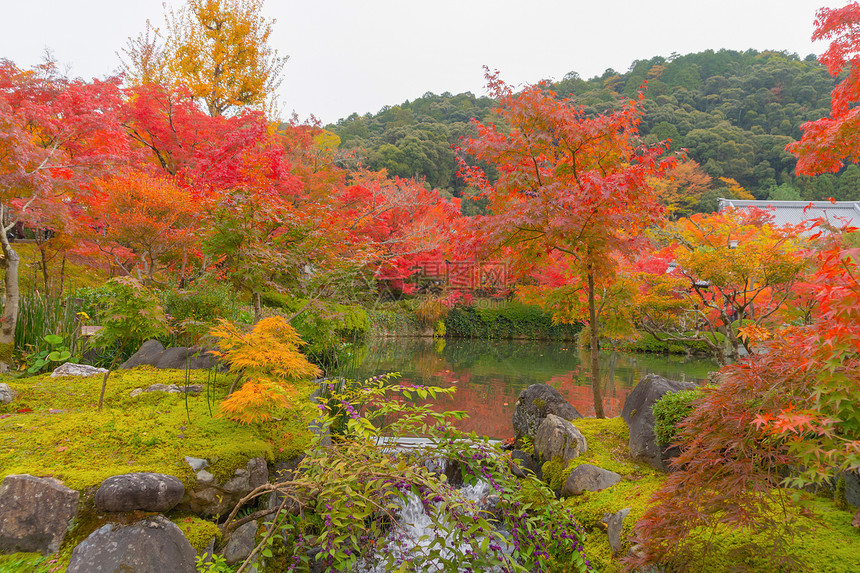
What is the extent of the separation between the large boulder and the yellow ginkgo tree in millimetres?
2579

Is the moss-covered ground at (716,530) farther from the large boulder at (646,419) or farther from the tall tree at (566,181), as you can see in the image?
the tall tree at (566,181)

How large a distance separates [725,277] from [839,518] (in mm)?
4905

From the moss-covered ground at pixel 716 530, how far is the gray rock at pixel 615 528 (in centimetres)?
4

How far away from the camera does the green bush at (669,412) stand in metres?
2.89

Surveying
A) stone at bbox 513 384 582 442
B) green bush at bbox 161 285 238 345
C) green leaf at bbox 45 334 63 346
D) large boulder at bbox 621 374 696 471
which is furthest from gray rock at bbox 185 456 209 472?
green bush at bbox 161 285 238 345

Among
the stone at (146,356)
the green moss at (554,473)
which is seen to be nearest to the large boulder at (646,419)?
the green moss at (554,473)

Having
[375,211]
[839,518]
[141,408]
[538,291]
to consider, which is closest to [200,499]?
[141,408]

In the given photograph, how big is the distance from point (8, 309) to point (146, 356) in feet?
4.30

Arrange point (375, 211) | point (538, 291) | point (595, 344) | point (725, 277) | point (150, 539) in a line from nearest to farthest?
point (150, 539)
point (595, 344)
point (538, 291)
point (725, 277)
point (375, 211)

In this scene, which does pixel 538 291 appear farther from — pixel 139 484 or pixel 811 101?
pixel 811 101

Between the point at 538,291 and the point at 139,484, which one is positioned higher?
the point at 538,291

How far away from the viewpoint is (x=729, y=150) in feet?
80.9

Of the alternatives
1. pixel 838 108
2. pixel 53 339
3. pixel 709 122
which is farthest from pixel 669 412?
pixel 709 122

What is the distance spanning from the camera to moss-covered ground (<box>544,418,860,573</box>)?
1762mm
